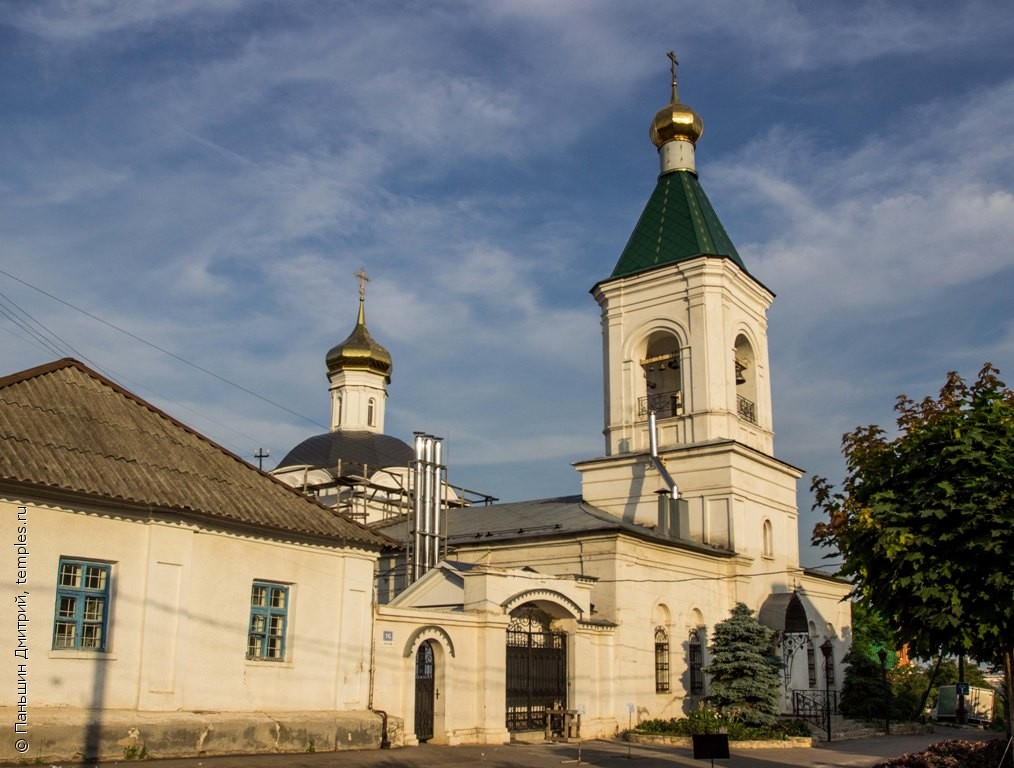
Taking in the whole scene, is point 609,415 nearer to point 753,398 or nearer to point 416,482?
point 753,398

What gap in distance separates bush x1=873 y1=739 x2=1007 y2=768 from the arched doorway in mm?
9205

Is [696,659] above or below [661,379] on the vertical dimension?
below

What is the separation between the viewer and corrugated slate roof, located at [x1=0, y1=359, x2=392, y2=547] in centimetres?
1481

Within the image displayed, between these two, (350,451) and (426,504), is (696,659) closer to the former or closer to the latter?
(426,504)

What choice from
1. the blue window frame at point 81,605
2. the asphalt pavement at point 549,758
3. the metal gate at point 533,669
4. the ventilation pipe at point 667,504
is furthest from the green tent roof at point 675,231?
the blue window frame at point 81,605

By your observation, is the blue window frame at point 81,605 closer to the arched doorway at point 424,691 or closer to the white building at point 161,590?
the white building at point 161,590

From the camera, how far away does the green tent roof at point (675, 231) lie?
105 ft

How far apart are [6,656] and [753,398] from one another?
24.5 metres

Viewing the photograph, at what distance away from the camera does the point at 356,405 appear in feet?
143

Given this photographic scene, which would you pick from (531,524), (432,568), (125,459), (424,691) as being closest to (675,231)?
(531,524)

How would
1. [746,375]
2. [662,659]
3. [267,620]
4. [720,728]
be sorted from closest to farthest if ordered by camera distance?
[267,620] → [720,728] → [662,659] → [746,375]

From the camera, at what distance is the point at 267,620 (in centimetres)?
1736

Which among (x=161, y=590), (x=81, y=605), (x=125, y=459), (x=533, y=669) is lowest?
(x=533, y=669)

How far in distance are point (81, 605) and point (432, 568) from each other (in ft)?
36.3
